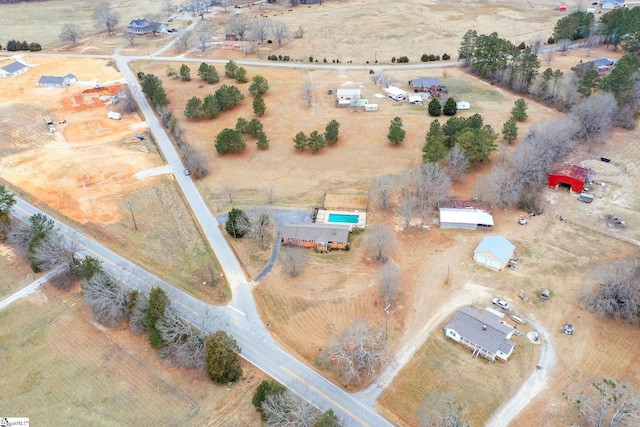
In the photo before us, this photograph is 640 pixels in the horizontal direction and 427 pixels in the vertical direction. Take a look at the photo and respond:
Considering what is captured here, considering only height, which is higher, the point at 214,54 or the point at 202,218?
the point at 214,54

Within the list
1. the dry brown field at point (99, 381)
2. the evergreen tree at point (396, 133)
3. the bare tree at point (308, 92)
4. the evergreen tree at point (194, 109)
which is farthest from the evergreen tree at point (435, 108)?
the dry brown field at point (99, 381)

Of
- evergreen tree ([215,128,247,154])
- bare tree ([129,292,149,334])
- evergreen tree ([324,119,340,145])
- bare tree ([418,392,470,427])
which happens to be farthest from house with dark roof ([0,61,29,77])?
bare tree ([418,392,470,427])

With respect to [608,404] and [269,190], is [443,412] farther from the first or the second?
[269,190]

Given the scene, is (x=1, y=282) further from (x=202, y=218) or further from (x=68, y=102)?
(x=68, y=102)

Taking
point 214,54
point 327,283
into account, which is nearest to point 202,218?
point 327,283

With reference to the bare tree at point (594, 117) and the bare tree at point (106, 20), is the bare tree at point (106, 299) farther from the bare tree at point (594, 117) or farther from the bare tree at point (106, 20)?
the bare tree at point (106, 20)

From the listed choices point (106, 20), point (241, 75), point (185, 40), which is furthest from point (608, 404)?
point (106, 20)
